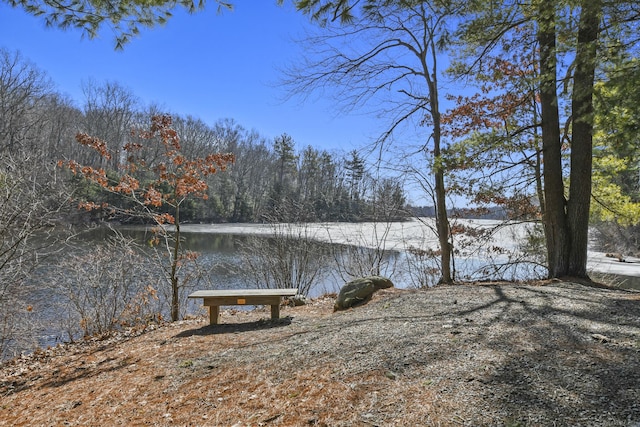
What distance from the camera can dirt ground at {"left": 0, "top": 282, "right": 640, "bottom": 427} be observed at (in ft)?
7.48

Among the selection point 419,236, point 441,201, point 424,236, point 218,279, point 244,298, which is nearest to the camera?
point 244,298

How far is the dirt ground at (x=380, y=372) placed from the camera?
2281 millimetres

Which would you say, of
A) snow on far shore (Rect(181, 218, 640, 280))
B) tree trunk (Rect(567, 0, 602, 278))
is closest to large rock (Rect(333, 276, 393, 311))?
snow on far shore (Rect(181, 218, 640, 280))

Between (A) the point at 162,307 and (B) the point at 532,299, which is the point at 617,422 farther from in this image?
(A) the point at 162,307

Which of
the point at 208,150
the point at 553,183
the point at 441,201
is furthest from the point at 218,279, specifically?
the point at 208,150

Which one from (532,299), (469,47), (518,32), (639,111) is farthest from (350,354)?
(518,32)

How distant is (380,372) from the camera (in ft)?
9.33

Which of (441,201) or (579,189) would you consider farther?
(441,201)

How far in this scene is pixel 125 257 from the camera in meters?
7.20

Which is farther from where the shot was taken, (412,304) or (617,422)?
(412,304)

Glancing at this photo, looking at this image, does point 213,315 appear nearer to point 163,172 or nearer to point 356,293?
point 356,293

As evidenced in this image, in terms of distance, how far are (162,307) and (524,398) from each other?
727 cm

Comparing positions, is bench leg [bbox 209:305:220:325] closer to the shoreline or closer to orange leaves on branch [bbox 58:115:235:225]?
orange leaves on branch [bbox 58:115:235:225]

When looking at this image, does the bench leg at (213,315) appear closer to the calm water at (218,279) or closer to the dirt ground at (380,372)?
the dirt ground at (380,372)
